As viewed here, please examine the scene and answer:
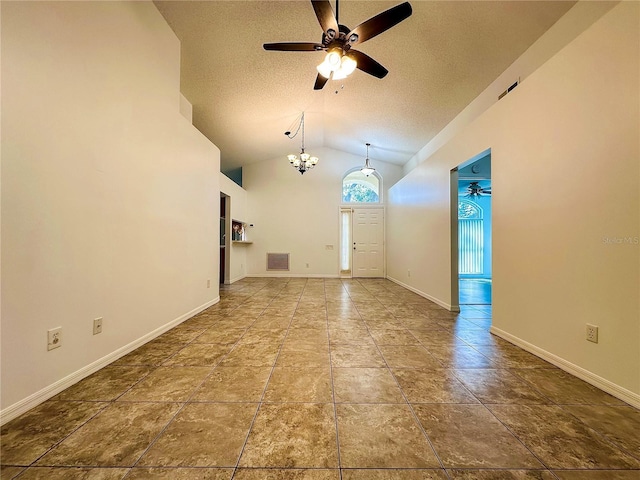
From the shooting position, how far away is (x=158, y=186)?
2582mm

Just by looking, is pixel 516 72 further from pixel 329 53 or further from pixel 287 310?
pixel 287 310

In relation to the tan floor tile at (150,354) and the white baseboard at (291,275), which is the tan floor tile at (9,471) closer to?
the tan floor tile at (150,354)

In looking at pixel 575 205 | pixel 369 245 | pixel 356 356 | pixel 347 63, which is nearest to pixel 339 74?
pixel 347 63

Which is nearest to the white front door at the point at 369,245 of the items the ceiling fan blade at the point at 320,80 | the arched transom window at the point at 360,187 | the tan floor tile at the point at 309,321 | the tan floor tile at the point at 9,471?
the arched transom window at the point at 360,187

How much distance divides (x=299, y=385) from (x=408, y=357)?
1002 mm

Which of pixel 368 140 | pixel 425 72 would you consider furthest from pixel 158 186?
pixel 368 140

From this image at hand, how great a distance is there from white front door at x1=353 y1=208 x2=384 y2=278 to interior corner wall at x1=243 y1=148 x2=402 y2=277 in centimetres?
59

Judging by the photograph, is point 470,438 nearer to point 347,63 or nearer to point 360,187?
point 347,63

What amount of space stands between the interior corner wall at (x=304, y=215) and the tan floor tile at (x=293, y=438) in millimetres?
6023

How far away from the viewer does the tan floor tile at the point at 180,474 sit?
39.2 inches

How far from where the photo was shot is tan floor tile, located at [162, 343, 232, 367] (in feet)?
6.57

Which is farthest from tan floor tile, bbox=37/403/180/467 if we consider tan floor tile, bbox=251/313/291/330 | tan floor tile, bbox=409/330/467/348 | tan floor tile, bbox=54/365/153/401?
tan floor tile, bbox=409/330/467/348

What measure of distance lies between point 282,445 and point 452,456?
2.54 feet

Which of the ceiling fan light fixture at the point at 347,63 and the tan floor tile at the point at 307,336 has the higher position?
the ceiling fan light fixture at the point at 347,63
